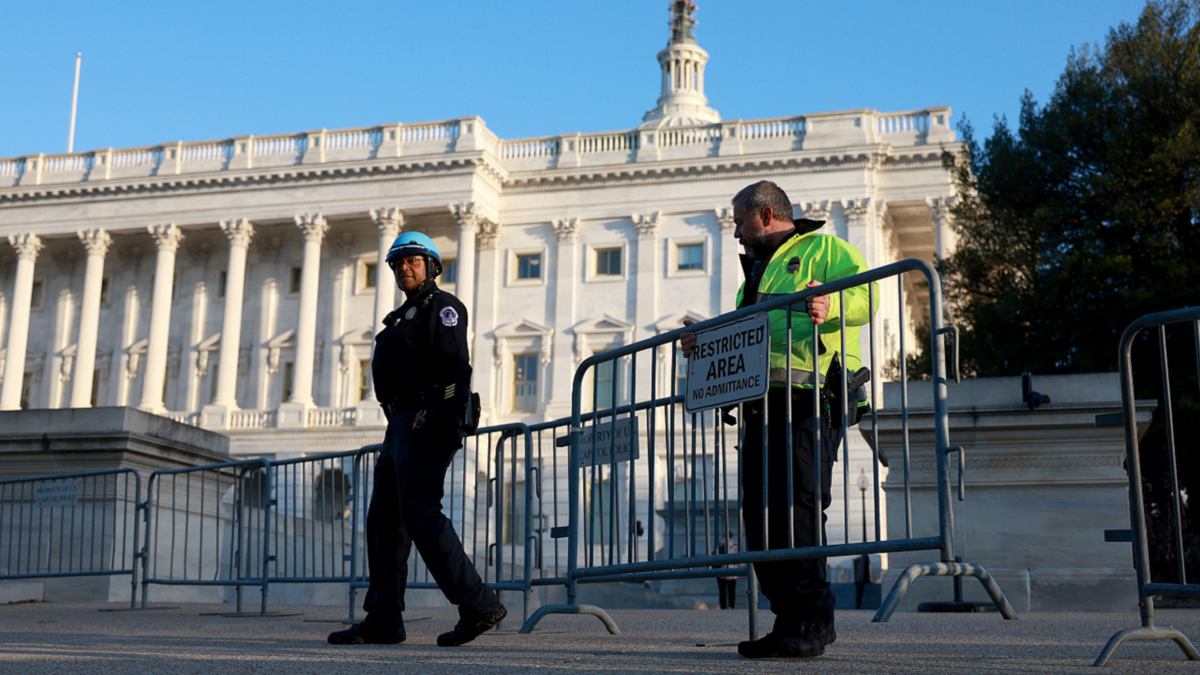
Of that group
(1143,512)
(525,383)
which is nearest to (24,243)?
(525,383)

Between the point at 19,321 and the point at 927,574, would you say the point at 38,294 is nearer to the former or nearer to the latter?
the point at 19,321

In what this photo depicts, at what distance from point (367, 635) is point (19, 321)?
1881 inches

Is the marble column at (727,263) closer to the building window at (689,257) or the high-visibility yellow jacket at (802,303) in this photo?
the building window at (689,257)

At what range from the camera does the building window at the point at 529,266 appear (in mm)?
45875

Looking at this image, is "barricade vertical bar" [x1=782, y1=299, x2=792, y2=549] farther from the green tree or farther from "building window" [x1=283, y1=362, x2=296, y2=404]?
"building window" [x1=283, y1=362, x2=296, y2=404]

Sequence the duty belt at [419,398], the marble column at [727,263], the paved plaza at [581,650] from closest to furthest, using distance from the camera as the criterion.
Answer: the paved plaza at [581,650] → the duty belt at [419,398] → the marble column at [727,263]

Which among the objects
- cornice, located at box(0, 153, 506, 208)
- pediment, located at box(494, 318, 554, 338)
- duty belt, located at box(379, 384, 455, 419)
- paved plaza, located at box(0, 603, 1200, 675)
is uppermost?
cornice, located at box(0, 153, 506, 208)

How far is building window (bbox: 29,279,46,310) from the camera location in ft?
168

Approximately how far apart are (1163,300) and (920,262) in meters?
20.9

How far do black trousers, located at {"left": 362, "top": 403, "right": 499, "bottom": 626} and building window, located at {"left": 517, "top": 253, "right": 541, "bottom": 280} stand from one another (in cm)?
3954

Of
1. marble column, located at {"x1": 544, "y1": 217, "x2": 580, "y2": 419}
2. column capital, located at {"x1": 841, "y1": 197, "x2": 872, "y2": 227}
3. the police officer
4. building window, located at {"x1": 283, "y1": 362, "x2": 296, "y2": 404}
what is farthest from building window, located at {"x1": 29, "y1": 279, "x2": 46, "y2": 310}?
the police officer

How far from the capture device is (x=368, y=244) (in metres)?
47.5

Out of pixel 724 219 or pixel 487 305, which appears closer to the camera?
pixel 724 219

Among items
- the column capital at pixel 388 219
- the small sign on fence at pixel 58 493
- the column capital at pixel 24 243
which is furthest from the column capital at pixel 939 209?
the small sign on fence at pixel 58 493
